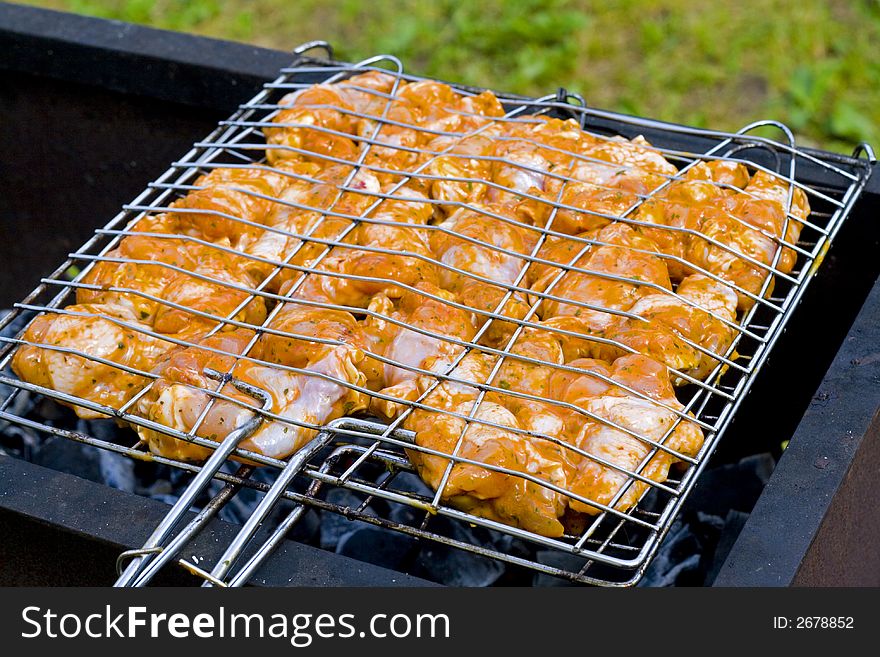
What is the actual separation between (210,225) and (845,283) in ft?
6.24

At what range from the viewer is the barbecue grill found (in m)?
1.88

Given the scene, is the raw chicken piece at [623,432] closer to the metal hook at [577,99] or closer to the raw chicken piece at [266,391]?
the raw chicken piece at [266,391]

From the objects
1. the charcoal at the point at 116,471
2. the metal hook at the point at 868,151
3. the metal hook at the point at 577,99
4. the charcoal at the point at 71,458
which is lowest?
the charcoal at the point at 116,471

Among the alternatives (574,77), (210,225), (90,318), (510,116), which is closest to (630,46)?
(574,77)

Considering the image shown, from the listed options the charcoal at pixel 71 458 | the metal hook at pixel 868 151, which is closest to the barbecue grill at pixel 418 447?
the metal hook at pixel 868 151

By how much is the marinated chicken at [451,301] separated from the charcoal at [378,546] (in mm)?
702

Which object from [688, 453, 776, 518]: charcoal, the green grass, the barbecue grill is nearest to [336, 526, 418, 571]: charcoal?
the barbecue grill

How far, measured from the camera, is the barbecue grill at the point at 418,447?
1883mm

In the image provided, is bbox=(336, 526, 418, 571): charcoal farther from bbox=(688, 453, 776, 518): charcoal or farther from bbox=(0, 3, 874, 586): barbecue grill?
bbox=(688, 453, 776, 518): charcoal

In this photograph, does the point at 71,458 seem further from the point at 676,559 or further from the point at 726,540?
the point at 726,540

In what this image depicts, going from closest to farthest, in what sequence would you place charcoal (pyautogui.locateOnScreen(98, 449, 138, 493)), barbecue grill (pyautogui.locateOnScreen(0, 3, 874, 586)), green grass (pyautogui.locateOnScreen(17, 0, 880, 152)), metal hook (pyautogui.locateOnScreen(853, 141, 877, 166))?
barbecue grill (pyautogui.locateOnScreen(0, 3, 874, 586))
metal hook (pyautogui.locateOnScreen(853, 141, 877, 166))
charcoal (pyautogui.locateOnScreen(98, 449, 138, 493))
green grass (pyautogui.locateOnScreen(17, 0, 880, 152))

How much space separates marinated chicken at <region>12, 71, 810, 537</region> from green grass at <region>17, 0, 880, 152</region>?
3.27 m

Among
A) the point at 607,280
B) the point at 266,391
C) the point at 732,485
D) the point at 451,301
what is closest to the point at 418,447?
the point at 266,391
